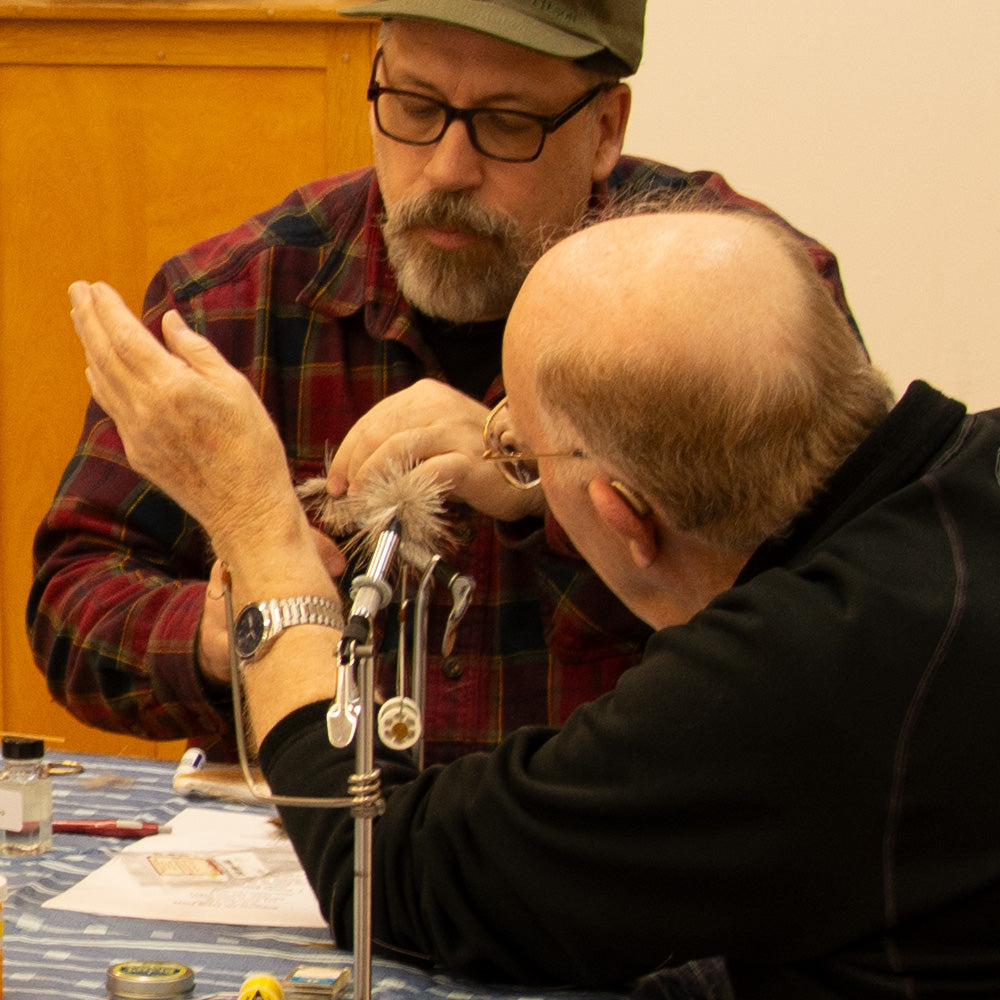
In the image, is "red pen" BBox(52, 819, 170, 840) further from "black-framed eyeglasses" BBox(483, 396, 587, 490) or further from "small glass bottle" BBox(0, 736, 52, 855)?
"black-framed eyeglasses" BBox(483, 396, 587, 490)

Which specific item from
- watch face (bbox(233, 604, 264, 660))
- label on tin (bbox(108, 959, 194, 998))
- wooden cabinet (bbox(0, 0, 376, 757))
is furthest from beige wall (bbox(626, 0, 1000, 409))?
label on tin (bbox(108, 959, 194, 998))

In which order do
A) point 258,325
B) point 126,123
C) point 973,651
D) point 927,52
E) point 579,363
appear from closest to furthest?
point 973,651 < point 579,363 < point 258,325 < point 927,52 < point 126,123

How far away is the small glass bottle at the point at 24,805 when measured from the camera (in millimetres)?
1332

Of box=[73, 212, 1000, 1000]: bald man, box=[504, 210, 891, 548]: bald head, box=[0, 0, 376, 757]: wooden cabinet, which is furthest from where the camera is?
box=[0, 0, 376, 757]: wooden cabinet

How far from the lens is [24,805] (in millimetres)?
1333

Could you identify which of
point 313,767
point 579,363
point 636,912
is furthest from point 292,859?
point 579,363

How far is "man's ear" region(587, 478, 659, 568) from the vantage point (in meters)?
1.10

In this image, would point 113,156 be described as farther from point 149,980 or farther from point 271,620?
point 149,980

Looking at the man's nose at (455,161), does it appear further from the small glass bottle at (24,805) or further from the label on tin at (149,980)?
the label on tin at (149,980)

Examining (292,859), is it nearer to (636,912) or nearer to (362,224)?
(636,912)

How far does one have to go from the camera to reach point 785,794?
933mm

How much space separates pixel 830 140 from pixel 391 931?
2169mm

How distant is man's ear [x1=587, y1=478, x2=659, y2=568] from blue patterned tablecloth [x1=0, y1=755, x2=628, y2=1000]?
360mm

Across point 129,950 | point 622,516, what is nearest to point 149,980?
point 129,950
